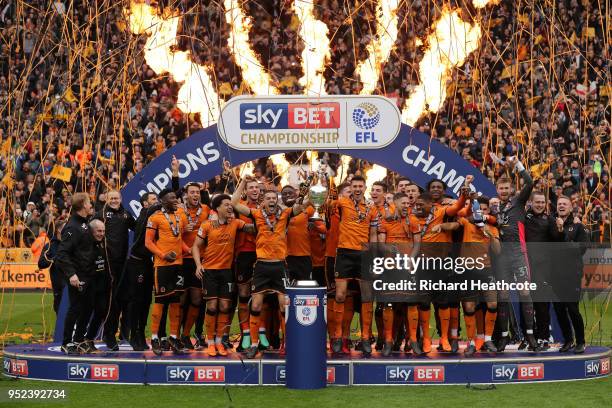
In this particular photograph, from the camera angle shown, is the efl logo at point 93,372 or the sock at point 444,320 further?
the sock at point 444,320

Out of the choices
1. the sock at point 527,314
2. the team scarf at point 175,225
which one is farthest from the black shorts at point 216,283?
the sock at point 527,314

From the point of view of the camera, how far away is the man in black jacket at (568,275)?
1199 centimetres

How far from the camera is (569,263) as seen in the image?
1225cm

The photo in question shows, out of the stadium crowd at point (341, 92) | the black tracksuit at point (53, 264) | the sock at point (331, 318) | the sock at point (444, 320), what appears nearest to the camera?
the sock at point (444, 320)

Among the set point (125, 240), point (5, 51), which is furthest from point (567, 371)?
point (5, 51)

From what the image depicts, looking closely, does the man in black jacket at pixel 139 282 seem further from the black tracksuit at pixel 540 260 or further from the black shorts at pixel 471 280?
the black tracksuit at pixel 540 260

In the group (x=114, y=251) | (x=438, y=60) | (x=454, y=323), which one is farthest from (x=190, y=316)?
(x=438, y=60)

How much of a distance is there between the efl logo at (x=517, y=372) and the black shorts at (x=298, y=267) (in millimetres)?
2393

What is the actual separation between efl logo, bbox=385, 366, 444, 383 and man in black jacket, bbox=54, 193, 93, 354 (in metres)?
3.45

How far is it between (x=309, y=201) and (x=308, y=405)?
7.98 feet

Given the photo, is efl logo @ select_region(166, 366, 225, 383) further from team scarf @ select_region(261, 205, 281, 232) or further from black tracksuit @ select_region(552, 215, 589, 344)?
black tracksuit @ select_region(552, 215, 589, 344)

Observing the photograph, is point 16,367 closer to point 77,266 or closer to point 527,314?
point 77,266

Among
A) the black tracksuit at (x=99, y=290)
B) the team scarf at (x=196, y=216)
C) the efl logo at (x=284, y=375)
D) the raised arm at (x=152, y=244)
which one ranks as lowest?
the efl logo at (x=284, y=375)

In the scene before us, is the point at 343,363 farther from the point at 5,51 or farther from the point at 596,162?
the point at 5,51
